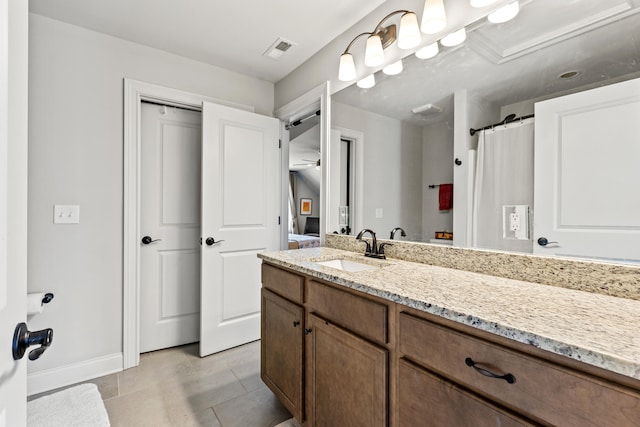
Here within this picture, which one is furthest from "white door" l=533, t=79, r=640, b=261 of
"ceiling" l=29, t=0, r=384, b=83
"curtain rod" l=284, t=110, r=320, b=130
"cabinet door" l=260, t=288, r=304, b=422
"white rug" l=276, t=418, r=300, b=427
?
"curtain rod" l=284, t=110, r=320, b=130

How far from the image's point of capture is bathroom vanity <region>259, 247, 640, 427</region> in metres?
0.61

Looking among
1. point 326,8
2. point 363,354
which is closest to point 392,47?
point 326,8

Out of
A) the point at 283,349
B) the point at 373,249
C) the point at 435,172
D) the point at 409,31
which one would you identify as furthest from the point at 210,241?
the point at 409,31

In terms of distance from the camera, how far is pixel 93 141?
6.86ft

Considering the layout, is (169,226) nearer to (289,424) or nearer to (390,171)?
(289,424)

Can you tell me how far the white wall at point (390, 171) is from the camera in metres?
1.67

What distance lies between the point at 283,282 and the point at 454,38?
1.50m

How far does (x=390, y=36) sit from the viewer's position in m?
1.76

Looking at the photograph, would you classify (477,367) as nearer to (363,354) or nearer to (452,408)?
(452,408)

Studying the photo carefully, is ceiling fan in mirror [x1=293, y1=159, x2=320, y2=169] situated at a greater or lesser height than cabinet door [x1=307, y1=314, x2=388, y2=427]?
greater

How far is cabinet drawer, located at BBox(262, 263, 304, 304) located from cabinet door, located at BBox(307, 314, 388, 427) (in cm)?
15

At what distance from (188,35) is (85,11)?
0.60 meters

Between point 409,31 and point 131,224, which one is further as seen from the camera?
point 131,224

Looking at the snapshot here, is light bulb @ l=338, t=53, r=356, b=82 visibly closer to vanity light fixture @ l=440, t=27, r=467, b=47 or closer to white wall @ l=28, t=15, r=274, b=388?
vanity light fixture @ l=440, t=27, r=467, b=47
